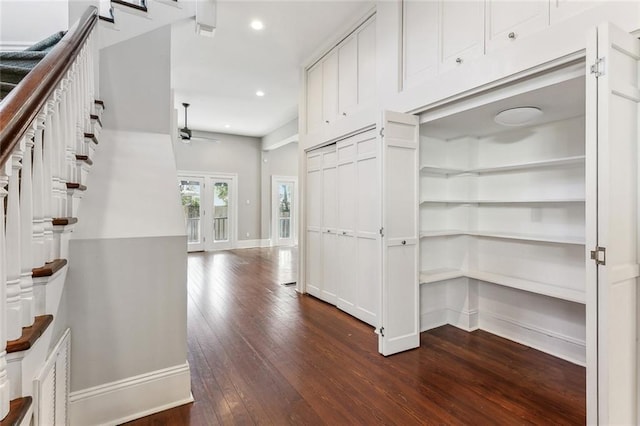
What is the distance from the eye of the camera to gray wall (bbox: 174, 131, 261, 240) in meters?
8.52

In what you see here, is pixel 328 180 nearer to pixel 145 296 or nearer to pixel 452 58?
pixel 452 58

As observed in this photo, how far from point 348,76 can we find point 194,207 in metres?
6.26

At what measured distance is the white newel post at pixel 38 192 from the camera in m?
1.21

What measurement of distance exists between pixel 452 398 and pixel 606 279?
4.01 feet

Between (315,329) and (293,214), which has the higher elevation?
(293,214)

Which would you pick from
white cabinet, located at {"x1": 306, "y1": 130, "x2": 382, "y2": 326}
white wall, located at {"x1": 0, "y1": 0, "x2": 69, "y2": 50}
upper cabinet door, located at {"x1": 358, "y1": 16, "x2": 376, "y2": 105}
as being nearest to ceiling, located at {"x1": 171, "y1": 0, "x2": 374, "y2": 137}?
upper cabinet door, located at {"x1": 358, "y1": 16, "x2": 376, "y2": 105}

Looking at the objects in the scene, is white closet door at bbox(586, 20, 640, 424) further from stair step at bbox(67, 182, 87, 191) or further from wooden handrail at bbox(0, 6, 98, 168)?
stair step at bbox(67, 182, 87, 191)

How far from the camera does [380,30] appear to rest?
309cm

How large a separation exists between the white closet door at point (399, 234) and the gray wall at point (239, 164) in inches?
270

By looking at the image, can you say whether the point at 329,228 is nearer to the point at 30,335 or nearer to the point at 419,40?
the point at 419,40

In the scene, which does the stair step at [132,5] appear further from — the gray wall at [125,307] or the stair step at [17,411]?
the stair step at [17,411]

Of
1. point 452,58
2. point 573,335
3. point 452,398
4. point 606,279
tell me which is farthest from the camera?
point 573,335

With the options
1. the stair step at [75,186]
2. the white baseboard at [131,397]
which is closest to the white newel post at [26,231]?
the stair step at [75,186]

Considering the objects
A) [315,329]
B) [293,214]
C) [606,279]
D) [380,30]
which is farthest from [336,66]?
[293,214]
